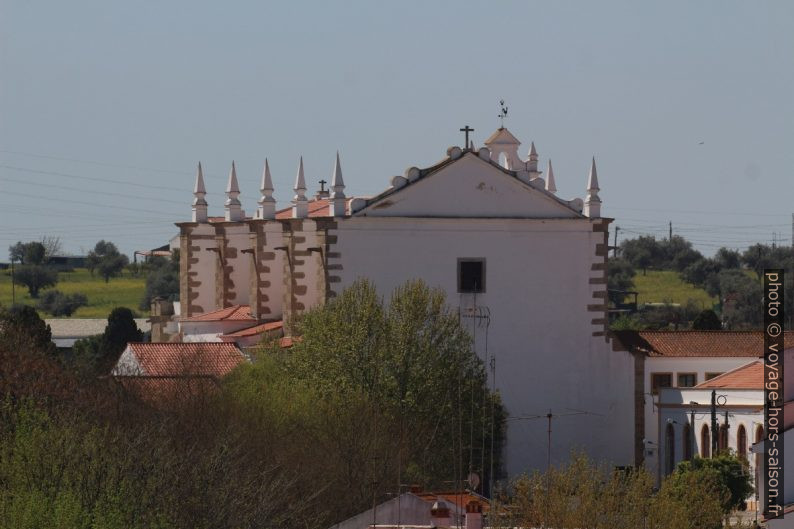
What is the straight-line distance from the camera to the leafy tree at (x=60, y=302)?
13538 cm

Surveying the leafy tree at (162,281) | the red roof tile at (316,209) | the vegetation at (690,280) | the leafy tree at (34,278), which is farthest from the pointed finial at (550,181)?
the leafy tree at (34,278)

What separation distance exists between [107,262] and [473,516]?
116 metres

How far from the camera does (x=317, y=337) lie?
208 ft

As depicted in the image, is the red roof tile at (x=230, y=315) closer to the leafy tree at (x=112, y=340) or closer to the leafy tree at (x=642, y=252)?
the leafy tree at (x=112, y=340)

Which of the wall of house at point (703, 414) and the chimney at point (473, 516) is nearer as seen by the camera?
the chimney at point (473, 516)

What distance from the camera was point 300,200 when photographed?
239 feet

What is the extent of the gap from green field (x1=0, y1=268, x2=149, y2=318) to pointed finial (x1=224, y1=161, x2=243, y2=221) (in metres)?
48.7

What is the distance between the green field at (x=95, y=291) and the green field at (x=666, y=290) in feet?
90.5

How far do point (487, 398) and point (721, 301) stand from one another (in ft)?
244

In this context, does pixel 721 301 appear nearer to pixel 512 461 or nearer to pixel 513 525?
pixel 512 461

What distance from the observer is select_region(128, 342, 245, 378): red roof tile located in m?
66.2

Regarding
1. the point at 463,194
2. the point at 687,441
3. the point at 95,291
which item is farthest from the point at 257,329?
the point at 95,291

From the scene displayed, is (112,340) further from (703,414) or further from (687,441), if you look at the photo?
(703,414)

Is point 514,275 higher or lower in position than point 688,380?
higher
